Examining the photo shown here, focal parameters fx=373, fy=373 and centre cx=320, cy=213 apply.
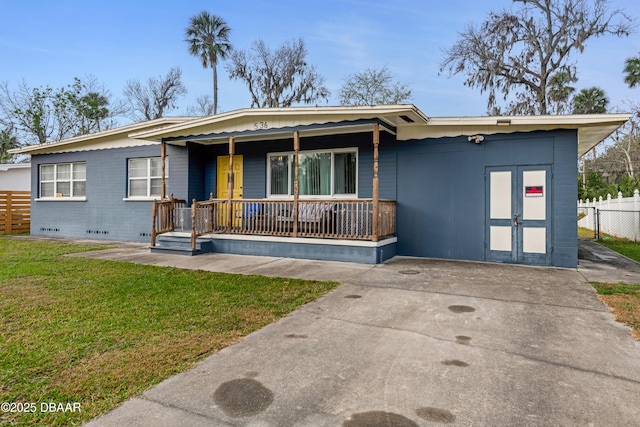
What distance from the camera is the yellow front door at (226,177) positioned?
1066 centimetres

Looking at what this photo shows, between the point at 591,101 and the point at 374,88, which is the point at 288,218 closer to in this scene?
the point at 374,88

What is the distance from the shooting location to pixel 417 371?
284cm

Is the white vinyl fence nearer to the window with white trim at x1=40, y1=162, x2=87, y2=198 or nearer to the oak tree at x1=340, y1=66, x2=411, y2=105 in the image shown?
the oak tree at x1=340, y1=66, x2=411, y2=105

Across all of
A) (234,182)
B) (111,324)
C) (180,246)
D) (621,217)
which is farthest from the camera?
(621,217)

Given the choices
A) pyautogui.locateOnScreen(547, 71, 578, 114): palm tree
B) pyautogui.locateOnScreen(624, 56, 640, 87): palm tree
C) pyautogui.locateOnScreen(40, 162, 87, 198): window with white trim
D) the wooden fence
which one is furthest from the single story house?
pyautogui.locateOnScreen(624, 56, 640, 87): palm tree

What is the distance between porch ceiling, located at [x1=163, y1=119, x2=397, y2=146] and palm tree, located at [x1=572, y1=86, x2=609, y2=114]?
24.3 meters

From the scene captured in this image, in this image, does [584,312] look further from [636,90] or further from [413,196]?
[636,90]

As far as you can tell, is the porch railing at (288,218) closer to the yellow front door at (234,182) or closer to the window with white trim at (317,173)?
the yellow front door at (234,182)

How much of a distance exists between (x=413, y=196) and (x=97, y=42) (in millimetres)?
23075

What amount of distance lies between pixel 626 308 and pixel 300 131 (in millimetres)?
6601

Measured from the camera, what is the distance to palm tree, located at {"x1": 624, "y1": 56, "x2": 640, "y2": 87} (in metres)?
22.7

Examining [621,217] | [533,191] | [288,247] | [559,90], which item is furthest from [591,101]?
[288,247]

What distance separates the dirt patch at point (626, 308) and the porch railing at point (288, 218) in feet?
12.7

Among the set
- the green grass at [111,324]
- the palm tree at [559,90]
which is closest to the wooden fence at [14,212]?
the green grass at [111,324]
